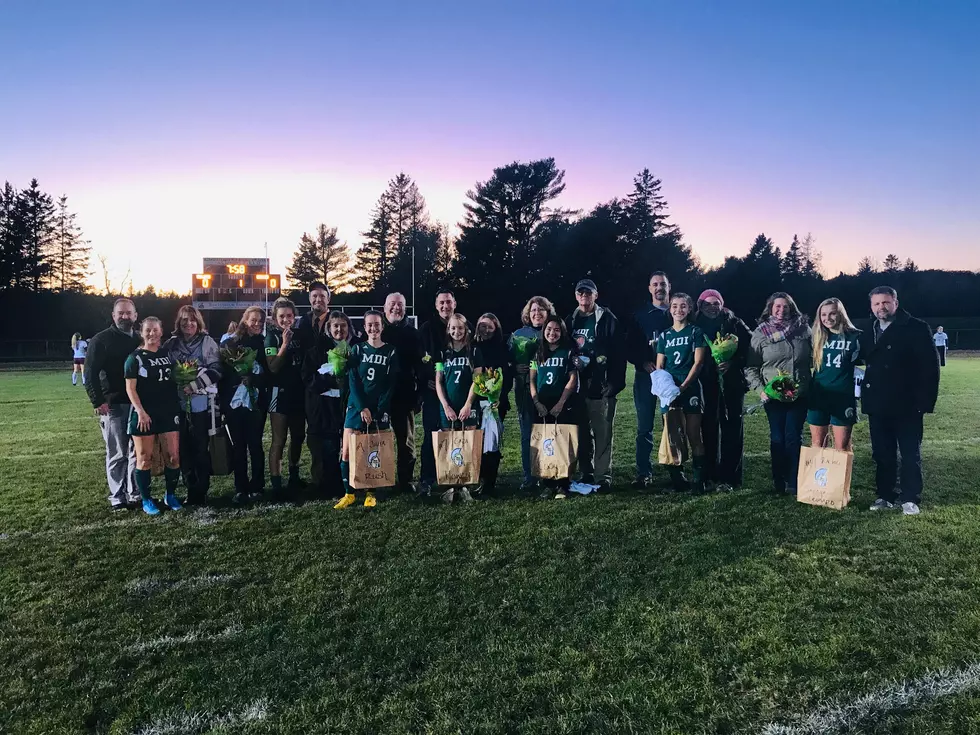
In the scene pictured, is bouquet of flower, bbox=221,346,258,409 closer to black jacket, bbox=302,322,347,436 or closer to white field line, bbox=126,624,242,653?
black jacket, bbox=302,322,347,436

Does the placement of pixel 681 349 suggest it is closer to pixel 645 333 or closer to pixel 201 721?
pixel 645 333

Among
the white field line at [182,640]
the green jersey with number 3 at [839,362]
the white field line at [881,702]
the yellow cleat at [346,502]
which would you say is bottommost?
the white field line at [881,702]

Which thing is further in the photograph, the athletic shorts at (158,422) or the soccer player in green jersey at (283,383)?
the soccer player in green jersey at (283,383)

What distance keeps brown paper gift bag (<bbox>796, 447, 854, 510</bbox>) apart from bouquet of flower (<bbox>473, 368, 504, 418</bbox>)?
98.7 inches

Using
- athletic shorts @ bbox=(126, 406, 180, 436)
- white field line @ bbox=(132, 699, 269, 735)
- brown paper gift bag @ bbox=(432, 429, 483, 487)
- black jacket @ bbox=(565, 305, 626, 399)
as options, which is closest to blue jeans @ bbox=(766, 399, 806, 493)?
black jacket @ bbox=(565, 305, 626, 399)

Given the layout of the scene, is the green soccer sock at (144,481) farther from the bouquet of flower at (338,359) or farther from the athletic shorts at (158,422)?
the bouquet of flower at (338,359)

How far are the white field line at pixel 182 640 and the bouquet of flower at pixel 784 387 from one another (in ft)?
14.2

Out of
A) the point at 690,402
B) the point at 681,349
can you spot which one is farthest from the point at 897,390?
the point at 681,349

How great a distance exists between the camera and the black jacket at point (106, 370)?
5039 mm

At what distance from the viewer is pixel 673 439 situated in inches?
209

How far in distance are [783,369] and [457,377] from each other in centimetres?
275

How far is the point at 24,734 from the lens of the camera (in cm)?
226

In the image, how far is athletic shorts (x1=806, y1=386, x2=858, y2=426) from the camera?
499 centimetres

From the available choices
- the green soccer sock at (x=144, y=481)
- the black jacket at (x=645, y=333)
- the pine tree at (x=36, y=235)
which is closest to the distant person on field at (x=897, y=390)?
the black jacket at (x=645, y=333)
